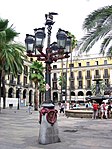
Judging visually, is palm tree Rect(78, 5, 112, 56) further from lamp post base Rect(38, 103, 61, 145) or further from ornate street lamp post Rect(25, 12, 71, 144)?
lamp post base Rect(38, 103, 61, 145)

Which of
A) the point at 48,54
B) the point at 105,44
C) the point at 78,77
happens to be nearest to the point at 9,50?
the point at 105,44

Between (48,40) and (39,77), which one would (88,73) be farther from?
(48,40)

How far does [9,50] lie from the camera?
26.8 meters

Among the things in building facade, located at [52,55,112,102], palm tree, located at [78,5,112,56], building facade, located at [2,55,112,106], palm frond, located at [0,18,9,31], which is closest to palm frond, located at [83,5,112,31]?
palm tree, located at [78,5,112,56]

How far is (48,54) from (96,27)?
338 cm

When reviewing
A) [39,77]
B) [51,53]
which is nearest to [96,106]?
[51,53]

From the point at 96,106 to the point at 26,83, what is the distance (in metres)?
56.2

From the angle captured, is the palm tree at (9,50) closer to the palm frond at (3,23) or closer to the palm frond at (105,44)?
the palm frond at (3,23)

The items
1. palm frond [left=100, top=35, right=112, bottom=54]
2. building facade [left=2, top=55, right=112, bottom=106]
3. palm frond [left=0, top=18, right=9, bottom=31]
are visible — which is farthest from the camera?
building facade [left=2, top=55, right=112, bottom=106]

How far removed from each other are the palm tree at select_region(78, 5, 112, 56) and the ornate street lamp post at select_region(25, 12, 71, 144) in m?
2.40

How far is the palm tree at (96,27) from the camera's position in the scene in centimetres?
1144

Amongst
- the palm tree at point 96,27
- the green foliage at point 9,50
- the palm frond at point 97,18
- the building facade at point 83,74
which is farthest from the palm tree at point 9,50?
the building facade at point 83,74

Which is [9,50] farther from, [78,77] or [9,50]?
[78,77]

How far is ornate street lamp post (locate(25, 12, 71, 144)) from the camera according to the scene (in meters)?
9.00
